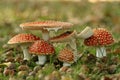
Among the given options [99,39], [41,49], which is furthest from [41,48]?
[99,39]

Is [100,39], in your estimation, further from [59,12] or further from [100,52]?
[59,12]

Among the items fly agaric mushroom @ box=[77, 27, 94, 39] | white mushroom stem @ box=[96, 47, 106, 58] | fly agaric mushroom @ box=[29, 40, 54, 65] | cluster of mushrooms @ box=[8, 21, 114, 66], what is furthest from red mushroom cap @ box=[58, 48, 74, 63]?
white mushroom stem @ box=[96, 47, 106, 58]

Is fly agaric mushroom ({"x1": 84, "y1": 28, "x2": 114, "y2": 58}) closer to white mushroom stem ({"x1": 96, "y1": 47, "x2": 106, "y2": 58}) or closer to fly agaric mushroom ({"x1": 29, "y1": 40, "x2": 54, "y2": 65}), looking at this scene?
white mushroom stem ({"x1": 96, "y1": 47, "x2": 106, "y2": 58})

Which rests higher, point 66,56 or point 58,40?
point 58,40

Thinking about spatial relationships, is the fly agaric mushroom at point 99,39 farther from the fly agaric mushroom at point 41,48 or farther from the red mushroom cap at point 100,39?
the fly agaric mushroom at point 41,48

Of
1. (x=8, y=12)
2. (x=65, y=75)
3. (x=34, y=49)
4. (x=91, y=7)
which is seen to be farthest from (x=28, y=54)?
(x=91, y=7)

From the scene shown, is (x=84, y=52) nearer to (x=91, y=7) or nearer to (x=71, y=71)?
(x=71, y=71)
